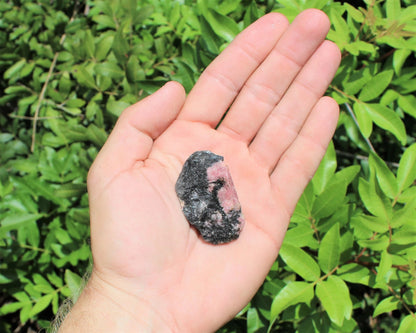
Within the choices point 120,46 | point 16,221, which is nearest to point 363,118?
point 120,46

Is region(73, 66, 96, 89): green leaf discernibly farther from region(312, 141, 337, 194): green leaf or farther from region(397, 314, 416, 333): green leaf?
region(397, 314, 416, 333): green leaf

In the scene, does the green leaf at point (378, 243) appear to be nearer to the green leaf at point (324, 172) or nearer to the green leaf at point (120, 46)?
the green leaf at point (324, 172)

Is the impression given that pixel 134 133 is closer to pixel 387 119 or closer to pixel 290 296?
pixel 290 296

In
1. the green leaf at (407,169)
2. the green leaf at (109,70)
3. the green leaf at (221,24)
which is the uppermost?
the green leaf at (221,24)

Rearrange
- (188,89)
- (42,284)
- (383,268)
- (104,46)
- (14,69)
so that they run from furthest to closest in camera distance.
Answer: (14,69), (104,46), (42,284), (188,89), (383,268)

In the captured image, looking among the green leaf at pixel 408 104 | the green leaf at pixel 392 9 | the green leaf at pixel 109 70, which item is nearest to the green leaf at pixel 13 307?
the green leaf at pixel 109 70

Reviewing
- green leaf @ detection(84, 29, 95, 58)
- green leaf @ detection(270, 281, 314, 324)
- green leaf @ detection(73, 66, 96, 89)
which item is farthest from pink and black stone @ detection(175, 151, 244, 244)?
green leaf @ detection(84, 29, 95, 58)
